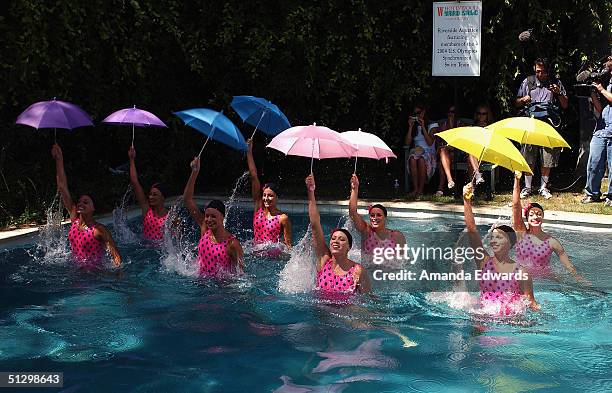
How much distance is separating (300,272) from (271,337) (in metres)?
1.70

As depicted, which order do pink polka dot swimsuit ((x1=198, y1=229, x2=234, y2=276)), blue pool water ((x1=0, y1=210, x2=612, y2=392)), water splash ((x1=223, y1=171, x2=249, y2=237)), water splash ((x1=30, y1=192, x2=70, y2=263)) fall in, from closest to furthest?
blue pool water ((x1=0, y1=210, x2=612, y2=392)) < pink polka dot swimsuit ((x1=198, y1=229, x2=234, y2=276)) < water splash ((x1=30, y1=192, x2=70, y2=263)) < water splash ((x1=223, y1=171, x2=249, y2=237))

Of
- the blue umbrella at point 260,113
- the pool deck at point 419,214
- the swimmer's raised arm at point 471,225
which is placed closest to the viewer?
the swimmer's raised arm at point 471,225

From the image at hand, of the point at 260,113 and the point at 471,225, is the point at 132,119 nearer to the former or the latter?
the point at 260,113

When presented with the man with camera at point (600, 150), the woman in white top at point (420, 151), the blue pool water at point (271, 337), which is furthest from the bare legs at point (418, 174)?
the blue pool water at point (271, 337)

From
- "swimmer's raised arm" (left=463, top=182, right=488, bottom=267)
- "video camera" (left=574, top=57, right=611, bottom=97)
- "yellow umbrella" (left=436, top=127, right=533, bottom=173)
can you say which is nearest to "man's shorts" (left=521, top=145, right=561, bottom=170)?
"video camera" (left=574, top=57, right=611, bottom=97)

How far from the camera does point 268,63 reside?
564 inches

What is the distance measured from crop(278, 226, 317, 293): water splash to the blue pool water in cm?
6

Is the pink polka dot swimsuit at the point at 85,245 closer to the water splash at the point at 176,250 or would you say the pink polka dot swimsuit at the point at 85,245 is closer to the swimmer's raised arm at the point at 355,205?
the water splash at the point at 176,250

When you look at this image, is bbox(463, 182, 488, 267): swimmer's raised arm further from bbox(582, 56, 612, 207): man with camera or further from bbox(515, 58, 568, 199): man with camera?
bbox(515, 58, 568, 199): man with camera

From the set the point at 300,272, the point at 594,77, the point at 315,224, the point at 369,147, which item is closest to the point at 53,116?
the point at 300,272

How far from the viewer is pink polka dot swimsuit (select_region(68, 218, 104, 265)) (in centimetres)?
845

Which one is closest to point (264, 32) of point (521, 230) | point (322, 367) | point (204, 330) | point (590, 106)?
point (590, 106)

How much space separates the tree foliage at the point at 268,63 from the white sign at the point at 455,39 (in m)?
0.74

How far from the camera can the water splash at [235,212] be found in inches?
441
